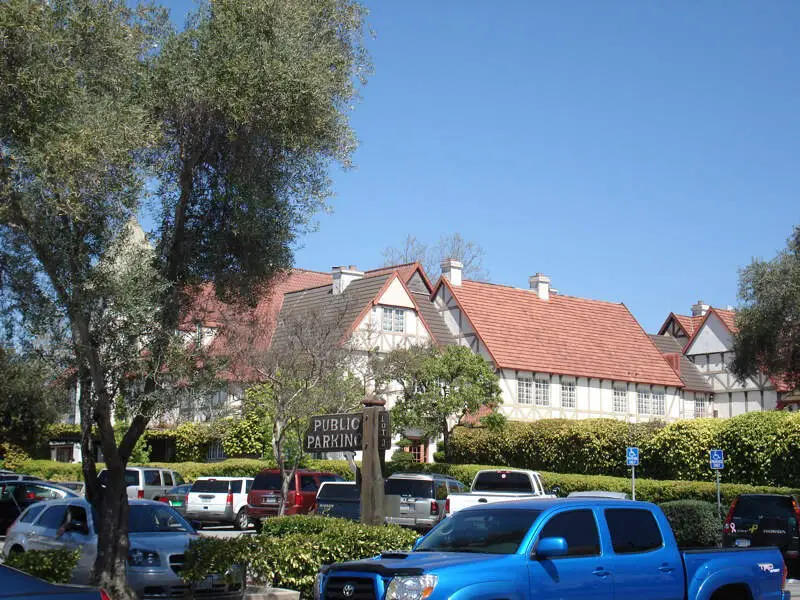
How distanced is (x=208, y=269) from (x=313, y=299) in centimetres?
3560

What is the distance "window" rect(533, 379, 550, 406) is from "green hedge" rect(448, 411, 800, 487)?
8.43 m

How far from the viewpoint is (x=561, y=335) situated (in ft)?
169

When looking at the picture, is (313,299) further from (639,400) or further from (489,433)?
(639,400)

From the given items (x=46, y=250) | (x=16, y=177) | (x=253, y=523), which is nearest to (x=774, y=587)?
(x=46, y=250)

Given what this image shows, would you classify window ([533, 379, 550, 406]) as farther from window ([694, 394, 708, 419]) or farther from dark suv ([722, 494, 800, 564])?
dark suv ([722, 494, 800, 564])

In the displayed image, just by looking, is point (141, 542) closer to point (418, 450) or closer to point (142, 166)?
point (142, 166)

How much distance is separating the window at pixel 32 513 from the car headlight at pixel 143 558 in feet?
9.63

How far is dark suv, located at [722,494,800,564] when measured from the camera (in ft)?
66.3

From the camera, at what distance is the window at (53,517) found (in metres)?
15.2

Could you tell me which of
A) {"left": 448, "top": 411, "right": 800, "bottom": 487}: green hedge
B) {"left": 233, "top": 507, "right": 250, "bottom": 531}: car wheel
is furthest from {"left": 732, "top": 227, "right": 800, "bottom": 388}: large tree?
{"left": 233, "top": 507, "right": 250, "bottom": 531}: car wheel

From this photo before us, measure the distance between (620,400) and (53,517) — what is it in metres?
39.4

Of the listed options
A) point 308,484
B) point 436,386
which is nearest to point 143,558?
point 308,484

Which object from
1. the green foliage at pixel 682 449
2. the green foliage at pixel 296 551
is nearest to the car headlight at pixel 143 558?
the green foliage at pixel 296 551

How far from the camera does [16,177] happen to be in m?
10.9
